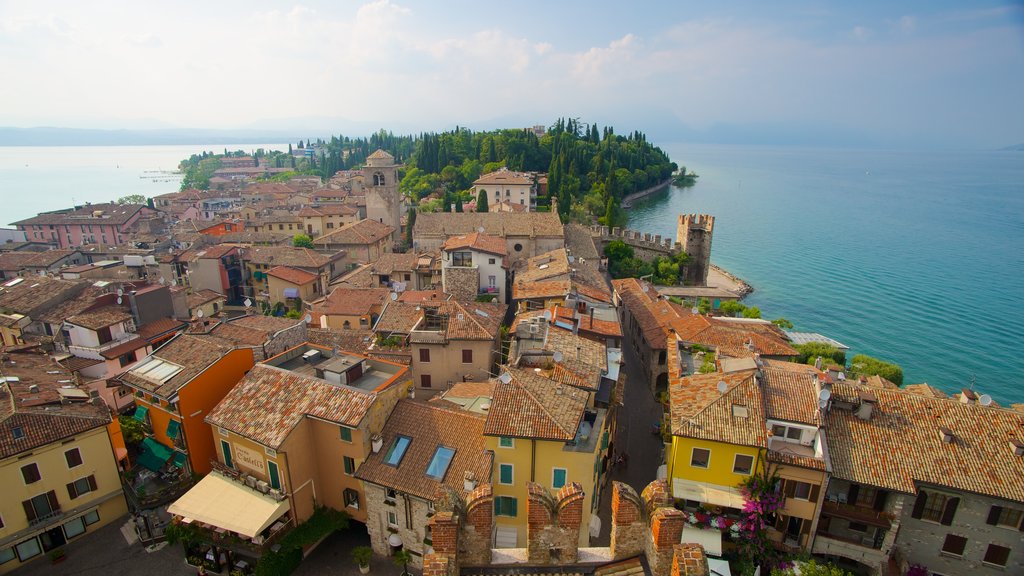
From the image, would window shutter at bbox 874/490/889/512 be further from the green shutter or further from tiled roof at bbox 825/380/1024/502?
the green shutter

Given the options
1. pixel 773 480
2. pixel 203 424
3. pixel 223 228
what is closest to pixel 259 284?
pixel 223 228

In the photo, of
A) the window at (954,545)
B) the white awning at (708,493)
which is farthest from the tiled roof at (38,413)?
the window at (954,545)

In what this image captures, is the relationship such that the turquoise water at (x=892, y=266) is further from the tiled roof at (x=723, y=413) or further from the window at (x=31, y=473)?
the window at (x=31, y=473)

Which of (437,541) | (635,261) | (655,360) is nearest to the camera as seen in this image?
(437,541)

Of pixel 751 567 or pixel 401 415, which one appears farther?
pixel 401 415

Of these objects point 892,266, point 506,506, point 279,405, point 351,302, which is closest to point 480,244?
point 351,302

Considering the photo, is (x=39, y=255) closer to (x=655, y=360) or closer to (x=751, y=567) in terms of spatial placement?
(x=655, y=360)

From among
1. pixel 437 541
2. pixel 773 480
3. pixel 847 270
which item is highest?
pixel 437 541

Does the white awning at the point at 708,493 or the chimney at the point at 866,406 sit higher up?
the chimney at the point at 866,406
